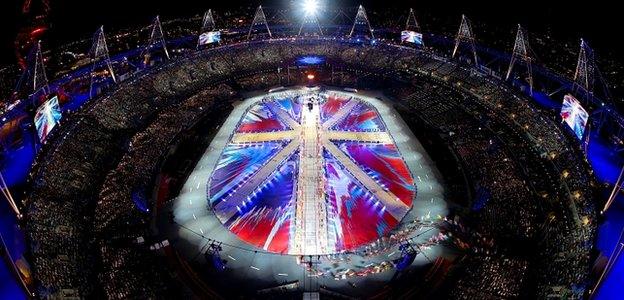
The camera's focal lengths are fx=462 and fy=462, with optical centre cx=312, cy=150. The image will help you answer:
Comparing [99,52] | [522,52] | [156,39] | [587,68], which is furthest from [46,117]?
[587,68]

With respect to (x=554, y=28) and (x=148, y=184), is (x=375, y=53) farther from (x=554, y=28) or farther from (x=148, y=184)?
(x=148, y=184)

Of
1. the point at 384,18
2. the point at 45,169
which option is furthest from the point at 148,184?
the point at 384,18

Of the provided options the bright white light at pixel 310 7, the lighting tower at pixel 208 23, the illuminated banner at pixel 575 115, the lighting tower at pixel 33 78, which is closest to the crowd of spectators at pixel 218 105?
the illuminated banner at pixel 575 115

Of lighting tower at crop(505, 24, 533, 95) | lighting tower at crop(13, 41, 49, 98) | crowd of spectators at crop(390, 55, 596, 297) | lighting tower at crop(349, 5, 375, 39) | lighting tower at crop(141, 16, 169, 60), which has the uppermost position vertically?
lighting tower at crop(349, 5, 375, 39)

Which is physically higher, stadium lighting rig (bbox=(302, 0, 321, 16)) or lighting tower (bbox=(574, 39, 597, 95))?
stadium lighting rig (bbox=(302, 0, 321, 16))

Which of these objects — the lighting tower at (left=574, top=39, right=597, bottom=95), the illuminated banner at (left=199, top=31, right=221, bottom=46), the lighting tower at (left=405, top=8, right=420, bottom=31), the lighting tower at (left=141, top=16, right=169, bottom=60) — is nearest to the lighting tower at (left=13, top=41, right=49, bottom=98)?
the lighting tower at (left=141, top=16, right=169, bottom=60)

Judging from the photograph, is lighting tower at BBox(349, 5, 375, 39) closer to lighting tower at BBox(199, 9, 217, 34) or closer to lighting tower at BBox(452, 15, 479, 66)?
lighting tower at BBox(452, 15, 479, 66)

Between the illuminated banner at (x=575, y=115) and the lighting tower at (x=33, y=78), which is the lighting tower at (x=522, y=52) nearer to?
the illuminated banner at (x=575, y=115)
